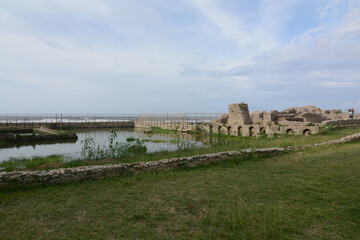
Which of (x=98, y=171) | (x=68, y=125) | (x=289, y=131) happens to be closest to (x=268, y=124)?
(x=289, y=131)

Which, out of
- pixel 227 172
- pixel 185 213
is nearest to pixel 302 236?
pixel 185 213

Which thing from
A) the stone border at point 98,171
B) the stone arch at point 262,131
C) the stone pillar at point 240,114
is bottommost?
the stone border at point 98,171

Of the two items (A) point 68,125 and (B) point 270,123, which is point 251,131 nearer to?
(B) point 270,123

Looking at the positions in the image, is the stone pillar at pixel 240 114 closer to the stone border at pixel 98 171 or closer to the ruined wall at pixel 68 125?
the stone border at pixel 98 171

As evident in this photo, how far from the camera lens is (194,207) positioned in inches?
181

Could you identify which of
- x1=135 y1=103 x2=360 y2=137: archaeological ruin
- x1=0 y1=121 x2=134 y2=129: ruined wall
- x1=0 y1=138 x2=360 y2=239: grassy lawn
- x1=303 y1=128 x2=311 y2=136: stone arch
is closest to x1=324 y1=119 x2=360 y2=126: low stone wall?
x1=135 y1=103 x2=360 y2=137: archaeological ruin

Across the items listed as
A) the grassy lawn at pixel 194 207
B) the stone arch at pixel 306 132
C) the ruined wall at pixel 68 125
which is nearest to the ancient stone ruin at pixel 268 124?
the stone arch at pixel 306 132

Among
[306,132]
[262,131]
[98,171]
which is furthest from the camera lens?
[262,131]

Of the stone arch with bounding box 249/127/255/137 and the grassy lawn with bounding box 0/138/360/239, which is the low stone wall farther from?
the grassy lawn with bounding box 0/138/360/239

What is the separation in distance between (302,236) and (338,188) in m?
2.73

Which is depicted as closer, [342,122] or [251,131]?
[251,131]

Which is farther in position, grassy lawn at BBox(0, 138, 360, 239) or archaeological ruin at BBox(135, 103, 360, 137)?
archaeological ruin at BBox(135, 103, 360, 137)

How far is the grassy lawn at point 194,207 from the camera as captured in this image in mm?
3604

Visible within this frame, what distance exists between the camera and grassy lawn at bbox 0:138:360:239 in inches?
142
